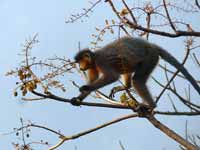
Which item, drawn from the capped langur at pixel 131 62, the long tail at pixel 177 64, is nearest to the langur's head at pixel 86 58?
the capped langur at pixel 131 62

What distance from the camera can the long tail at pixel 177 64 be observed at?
21.2ft

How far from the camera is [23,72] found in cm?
496

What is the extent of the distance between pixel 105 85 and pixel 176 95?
2.21 metres

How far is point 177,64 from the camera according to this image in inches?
281

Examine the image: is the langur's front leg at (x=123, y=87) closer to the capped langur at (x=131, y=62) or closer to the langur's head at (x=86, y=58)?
the capped langur at (x=131, y=62)

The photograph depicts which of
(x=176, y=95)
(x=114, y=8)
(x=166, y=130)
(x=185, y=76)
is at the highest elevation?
(x=114, y=8)

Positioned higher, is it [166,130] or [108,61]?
[108,61]

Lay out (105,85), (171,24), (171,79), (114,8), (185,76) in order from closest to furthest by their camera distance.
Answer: (171,24)
(114,8)
(171,79)
(185,76)
(105,85)

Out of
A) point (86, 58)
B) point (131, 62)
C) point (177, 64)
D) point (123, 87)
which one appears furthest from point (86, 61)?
point (123, 87)

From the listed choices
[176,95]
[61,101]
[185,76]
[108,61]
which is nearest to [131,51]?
[108,61]

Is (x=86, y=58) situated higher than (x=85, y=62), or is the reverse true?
(x=86, y=58)

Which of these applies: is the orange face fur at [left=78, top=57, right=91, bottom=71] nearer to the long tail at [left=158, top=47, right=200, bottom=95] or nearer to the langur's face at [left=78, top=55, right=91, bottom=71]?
the langur's face at [left=78, top=55, right=91, bottom=71]

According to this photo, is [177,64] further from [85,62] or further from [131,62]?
[85,62]

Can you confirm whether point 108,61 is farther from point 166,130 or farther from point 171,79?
point 166,130
